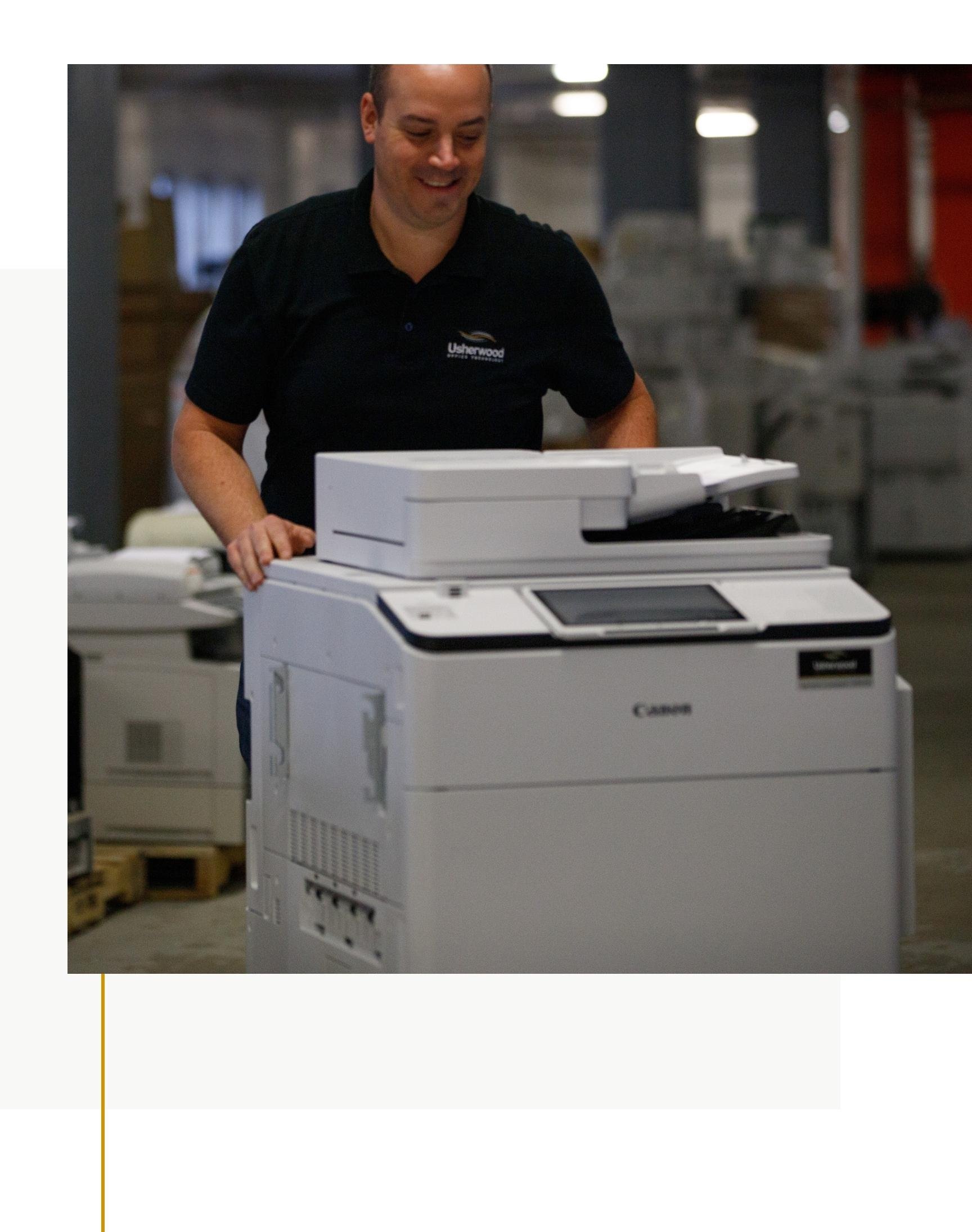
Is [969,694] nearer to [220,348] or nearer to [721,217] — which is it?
[220,348]

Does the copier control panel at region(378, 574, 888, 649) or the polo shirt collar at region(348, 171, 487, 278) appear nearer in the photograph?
the copier control panel at region(378, 574, 888, 649)

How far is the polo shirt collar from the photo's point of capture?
101 inches

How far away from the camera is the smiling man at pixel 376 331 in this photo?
2.55 m

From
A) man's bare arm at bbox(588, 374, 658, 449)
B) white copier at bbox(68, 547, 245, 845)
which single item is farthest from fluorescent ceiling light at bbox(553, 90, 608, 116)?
man's bare arm at bbox(588, 374, 658, 449)

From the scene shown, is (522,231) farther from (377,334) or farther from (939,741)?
(939,741)

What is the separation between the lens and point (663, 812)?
213cm

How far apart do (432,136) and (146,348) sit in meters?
5.28

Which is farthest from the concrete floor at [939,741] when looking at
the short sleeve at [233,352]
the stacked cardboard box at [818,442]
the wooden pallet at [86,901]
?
the wooden pallet at [86,901]

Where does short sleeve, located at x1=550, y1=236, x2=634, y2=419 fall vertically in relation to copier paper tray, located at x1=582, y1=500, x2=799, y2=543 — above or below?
above

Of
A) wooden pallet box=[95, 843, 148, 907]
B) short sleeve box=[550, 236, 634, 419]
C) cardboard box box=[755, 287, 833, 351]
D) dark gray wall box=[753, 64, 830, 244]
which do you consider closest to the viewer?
short sleeve box=[550, 236, 634, 419]

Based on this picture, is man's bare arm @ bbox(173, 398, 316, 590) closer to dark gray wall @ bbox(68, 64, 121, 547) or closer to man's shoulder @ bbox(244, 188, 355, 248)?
man's shoulder @ bbox(244, 188, 355, 248)
